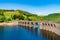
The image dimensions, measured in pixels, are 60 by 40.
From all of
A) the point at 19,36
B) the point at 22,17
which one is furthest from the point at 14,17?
the point at 19,36

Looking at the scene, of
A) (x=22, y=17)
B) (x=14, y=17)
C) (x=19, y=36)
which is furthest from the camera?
(x=14, y=17)

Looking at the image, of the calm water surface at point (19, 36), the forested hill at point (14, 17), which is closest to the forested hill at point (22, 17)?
the forested hill at point (14, 17)

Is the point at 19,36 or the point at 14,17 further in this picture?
the point at 14,17

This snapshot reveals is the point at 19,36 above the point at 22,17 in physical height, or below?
below

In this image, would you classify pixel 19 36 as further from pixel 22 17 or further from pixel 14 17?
pixel 14 17

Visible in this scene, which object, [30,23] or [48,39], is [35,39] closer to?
[48,39]

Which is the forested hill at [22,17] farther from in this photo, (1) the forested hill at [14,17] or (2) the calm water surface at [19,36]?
(2) the calm water surface at [19,36]

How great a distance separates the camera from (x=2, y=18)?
3720 inches

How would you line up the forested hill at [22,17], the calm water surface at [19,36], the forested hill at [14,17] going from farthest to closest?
the forested hill at [22,17]
the forested hill at [14,17]
the calm water surface at [19,36]

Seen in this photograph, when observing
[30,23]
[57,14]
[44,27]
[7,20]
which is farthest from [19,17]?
[44,27]

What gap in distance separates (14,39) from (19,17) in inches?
2264

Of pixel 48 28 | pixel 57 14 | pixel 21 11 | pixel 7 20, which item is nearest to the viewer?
pixel 48 28

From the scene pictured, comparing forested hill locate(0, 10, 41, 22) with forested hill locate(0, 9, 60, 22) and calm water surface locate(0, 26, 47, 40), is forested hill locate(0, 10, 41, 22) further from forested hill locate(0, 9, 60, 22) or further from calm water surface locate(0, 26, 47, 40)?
calm water surface locate(0, 26, 47, 40)

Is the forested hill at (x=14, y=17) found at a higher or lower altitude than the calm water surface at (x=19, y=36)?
higher
